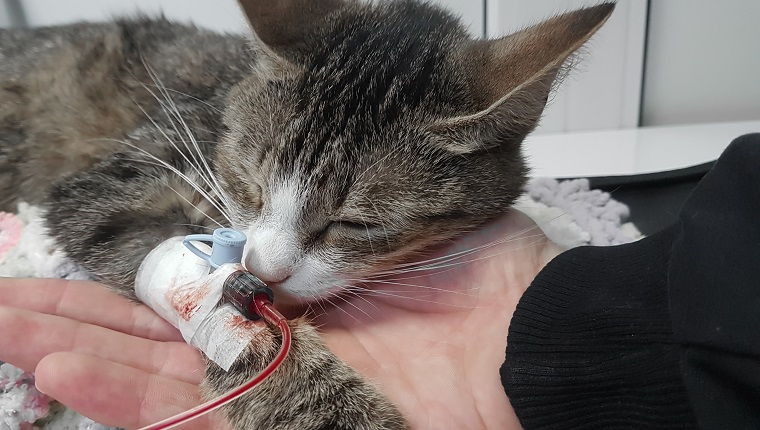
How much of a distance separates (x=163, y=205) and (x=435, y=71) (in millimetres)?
561

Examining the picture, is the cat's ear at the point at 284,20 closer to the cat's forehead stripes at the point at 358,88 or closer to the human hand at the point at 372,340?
the cat's forehead stripes at the point at 358,88

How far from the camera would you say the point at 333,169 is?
0.89 m

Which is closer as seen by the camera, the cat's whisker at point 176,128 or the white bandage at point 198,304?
the white bandage at point 198,304

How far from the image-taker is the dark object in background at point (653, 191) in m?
1.49

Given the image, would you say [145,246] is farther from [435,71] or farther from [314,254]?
[435,71]

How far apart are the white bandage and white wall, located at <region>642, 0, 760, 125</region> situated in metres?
1.60

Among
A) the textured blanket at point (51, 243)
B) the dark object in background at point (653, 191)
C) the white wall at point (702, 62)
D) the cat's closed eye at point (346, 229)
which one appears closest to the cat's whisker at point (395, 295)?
the cat's closed eye at point (346, 229)

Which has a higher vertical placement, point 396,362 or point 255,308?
point 255,308

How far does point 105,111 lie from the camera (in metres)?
1.42

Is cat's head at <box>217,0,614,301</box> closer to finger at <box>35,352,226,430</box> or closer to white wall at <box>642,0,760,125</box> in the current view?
finger at <box>35,352,226,430</box>

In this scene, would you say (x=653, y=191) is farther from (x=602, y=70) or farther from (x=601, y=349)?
(x=601, y=349)

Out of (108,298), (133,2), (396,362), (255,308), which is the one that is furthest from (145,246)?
(133,2)

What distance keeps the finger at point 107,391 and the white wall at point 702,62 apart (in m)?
1.74

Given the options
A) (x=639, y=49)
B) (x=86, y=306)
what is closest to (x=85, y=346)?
(x=86, y=306)
